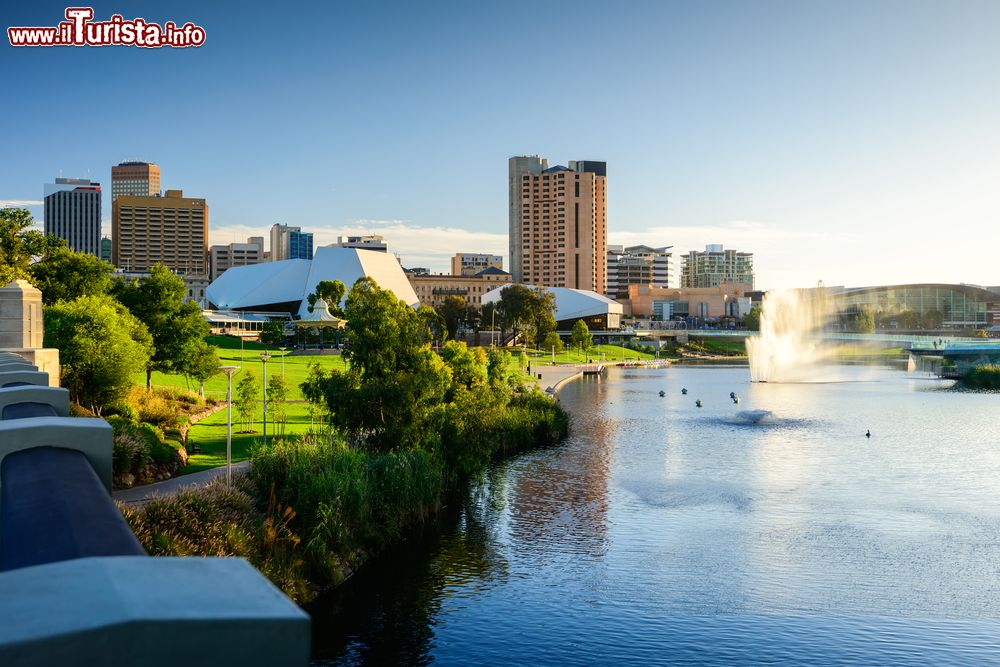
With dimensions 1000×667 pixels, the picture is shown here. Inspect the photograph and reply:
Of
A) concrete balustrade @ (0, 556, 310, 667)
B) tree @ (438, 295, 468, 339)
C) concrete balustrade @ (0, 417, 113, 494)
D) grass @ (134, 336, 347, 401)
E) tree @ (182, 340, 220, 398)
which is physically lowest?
grass @ (134, 336, 347, 401)

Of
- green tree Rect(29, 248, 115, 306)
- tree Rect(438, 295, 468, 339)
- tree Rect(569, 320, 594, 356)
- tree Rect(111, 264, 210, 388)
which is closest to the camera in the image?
tree Rect(111, 264, 210, 388)

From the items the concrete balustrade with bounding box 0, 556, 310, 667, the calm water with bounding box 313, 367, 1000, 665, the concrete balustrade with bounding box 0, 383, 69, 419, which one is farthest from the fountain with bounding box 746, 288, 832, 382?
the concrete balustrade with bounding box 0, 556, 310, 667

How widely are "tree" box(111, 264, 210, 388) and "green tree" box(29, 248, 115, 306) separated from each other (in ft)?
4.80

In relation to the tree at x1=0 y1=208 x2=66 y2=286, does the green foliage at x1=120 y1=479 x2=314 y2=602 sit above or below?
below

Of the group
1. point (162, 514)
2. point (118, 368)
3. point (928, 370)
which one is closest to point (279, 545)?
point (162, 514)

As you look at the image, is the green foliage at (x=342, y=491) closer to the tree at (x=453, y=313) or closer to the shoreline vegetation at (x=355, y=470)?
the shoreline vegetation at (x=355, y=470)

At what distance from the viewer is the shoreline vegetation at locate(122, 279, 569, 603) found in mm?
18156

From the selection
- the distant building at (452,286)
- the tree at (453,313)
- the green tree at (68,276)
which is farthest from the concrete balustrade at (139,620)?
the distant building at (452,286)

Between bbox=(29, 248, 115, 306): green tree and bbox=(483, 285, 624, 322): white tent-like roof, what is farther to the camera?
bbox=(483, 285, 624, 322): white tent-like roof

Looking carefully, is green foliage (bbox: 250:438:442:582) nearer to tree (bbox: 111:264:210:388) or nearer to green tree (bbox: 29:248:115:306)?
tree (bbox: 111:264:210:388)

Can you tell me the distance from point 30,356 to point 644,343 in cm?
13800

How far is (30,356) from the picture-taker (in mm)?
16203

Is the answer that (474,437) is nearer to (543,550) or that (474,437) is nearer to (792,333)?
(543,550)

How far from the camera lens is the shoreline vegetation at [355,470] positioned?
18.2 metres
